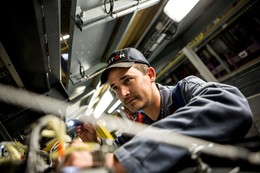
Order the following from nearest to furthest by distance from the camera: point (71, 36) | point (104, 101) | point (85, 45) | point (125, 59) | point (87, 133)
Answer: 1. point (125, 59)
2. point (87, 133)
3. point (71, 36)
4. point (85, 45)
5. point (104, 101)

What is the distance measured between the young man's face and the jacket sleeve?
0.81 metres

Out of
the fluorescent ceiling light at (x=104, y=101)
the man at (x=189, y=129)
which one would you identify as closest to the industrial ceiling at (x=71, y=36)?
the fluorescent ceiling light at (x=104, y=101)

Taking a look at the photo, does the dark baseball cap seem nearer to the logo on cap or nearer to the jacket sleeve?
the logo on cap

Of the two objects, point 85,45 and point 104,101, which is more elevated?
point 85,45

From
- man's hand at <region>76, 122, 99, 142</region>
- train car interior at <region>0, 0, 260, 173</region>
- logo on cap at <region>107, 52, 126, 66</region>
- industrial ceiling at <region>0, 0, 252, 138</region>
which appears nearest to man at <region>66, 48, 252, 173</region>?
train car interior at <region>0, 0, 260, 173</region>

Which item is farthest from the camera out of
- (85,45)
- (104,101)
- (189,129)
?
(104,101)

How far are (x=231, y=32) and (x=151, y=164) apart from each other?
15.9ft

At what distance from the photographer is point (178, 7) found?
270 cm

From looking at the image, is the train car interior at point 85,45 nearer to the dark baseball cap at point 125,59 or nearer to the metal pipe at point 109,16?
the metal pipe at point 109,16

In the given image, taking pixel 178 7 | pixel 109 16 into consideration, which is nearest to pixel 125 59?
pixel 109 16

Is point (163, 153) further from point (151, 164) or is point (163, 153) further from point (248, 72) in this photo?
point (248, 72)

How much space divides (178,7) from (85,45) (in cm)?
131

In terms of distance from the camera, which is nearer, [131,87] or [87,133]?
[131,87]

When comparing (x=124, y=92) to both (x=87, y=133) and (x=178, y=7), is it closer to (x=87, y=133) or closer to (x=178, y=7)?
(x=87, y=133)
